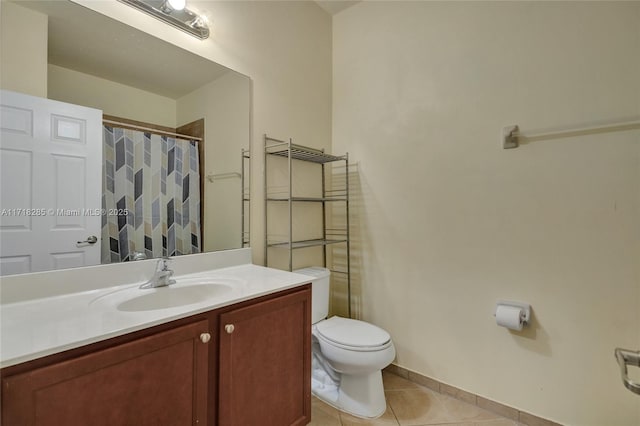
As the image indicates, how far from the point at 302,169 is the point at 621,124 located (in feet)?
5.54

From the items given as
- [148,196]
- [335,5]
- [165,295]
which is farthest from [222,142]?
[335,5]

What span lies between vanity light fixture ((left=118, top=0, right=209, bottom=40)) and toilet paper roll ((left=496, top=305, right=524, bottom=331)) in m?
2.11

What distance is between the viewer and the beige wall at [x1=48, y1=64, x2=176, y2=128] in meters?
1.11

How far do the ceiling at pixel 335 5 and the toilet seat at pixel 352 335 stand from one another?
2316 mm

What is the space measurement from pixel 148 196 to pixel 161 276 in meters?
0.38

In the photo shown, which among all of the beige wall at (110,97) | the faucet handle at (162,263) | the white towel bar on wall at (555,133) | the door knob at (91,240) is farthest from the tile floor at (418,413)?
the beige wall at (110,97)

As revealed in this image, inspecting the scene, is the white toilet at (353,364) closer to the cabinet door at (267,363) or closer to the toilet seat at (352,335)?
the toilet seat at (352,335)

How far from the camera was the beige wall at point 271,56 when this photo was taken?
1551mm

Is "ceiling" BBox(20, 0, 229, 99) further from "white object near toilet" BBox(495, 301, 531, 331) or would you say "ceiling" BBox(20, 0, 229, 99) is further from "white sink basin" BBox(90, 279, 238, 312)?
"white object near toilet" BBox(495, 301, 531, 331)

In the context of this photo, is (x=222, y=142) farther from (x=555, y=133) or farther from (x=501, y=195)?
(x=555, y=133)

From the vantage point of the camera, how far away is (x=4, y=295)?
0.97 metres

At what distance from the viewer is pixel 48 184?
1.07m

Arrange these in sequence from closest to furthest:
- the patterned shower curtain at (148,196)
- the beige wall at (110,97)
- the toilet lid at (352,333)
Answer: the beige wall at (110,97) → the patterned shower curtain at (148,196) → the toilet lid at (352,333)

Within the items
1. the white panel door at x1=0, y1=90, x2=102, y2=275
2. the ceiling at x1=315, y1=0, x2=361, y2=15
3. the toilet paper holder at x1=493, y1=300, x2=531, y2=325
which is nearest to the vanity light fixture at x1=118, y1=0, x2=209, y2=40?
the white panel door at x1=0, y1=90, x2=102, y2=275
